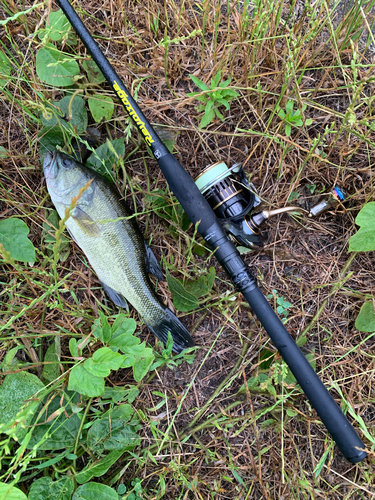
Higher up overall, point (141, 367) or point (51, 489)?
point (141, 367)

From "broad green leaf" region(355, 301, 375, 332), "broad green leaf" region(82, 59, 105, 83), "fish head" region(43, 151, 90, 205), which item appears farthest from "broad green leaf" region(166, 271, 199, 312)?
"broad green leaf" region(82, 59, 105, 83)

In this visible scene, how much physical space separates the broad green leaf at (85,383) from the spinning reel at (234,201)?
1.21 meters

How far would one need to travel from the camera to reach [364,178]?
2.53 meters

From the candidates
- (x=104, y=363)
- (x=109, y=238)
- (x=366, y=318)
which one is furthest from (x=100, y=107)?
(x=366, y=318)

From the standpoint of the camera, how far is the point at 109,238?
7.85ft

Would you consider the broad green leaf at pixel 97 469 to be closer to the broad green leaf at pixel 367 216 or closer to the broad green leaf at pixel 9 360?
the broad green leaf at pixel 9 360

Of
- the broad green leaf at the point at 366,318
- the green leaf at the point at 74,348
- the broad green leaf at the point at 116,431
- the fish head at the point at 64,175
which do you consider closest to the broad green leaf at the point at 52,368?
the green leaf at the point at 74,348

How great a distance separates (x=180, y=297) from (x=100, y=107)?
4.70 feet

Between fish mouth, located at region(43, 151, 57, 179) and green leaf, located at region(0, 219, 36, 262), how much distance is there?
37 cm

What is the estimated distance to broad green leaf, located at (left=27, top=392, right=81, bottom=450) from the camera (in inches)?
88.8

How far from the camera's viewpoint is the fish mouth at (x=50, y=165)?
2.37 meters

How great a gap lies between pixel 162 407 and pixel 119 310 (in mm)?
746

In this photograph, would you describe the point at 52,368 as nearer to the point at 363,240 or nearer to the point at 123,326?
the point at 123,326

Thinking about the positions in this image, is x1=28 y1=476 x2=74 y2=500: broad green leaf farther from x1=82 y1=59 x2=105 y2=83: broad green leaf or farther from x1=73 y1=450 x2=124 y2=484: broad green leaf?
x1=82 y1=59 x2=105 y2=83: broad green leaf
